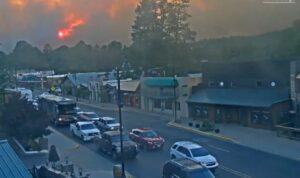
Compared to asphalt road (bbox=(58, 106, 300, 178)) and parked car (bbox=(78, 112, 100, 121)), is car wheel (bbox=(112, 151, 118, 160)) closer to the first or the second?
asphalt road (bbox=(58, 106, 300, 178))

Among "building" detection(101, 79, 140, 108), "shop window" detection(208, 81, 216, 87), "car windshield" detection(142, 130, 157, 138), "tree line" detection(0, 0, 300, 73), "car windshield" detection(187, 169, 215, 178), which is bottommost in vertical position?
"car windshield" detection(142, 130, 157, 138)

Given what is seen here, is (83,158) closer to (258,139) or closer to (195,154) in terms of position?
(195,154)

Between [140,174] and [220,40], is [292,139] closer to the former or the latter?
[220,40]

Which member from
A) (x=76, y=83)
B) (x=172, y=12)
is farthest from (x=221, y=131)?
(x=76, y=83)

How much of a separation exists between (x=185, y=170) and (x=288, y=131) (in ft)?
22.9

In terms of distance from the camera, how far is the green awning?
2280 centimetres

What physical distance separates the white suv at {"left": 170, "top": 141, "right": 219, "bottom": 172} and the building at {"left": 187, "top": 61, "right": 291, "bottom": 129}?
5.99 m

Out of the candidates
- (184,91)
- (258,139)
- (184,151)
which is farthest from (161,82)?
(184,151)

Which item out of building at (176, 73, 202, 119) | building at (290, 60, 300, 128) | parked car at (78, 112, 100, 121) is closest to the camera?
building at (290, 60, 300, 128)

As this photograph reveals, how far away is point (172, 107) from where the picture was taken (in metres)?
22.8

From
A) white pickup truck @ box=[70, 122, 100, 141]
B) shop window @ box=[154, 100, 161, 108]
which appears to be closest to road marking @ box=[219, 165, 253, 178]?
white pickup truck @ box=[70, 122, 100, 141]

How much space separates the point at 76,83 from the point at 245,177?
2386 centimetres

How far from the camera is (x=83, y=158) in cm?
1247

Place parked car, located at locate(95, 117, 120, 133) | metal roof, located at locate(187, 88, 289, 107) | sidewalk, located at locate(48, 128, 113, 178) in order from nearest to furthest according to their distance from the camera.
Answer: sidewalk, located at locate(48, 128, 113, 178) < metal roof, located at locate(187, 88, 289, 107) < parked car, located at locate(95, 117, 120, 133)
